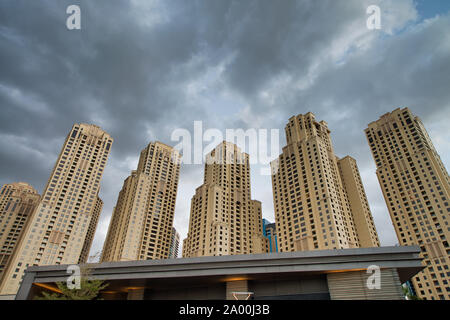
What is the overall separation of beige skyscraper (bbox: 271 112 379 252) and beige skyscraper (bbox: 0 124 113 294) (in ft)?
198

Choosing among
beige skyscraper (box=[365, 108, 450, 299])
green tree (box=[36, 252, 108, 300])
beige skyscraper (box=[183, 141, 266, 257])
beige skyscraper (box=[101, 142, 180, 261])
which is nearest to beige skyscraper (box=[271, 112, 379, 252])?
beige skyscraper (box=[365, 108, 450, 299])

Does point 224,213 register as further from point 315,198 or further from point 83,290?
point 83,290

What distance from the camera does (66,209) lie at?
268ft

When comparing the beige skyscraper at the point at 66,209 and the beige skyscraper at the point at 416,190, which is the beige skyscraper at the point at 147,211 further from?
the beige skyscraper at the point at 416,190

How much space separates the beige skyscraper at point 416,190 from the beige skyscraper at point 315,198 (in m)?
8.66

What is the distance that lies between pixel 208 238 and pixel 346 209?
42490 millimetres

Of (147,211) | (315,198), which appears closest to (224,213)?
(147,211)

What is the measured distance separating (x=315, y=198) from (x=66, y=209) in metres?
73.4

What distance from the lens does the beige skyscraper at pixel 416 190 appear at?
68.4m

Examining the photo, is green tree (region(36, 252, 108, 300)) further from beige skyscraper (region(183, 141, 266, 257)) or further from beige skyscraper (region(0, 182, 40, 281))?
beige skyscraper (region(0, 182, 40, 281))

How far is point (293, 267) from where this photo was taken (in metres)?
22.4

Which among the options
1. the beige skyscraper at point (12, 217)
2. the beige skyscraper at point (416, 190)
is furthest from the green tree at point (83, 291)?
the beige skyscraper at point (12, 217)

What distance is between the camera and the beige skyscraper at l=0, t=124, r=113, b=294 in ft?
233
